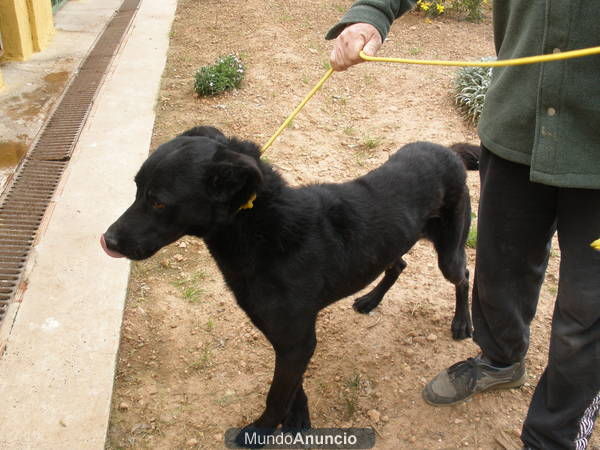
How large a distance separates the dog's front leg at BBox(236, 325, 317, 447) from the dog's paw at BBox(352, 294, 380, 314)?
2.78 feet

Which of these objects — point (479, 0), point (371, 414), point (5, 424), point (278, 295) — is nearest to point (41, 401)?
point (5, 424)

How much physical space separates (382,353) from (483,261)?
3.23 ft

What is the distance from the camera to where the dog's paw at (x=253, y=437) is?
256 cm

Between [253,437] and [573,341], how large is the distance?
146cm

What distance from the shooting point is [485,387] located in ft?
9.13

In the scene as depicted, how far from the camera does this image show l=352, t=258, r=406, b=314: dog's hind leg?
337 cm

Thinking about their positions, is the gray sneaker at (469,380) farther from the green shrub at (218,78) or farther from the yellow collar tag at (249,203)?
the green shrub at (218,78)

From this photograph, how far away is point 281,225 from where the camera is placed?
2.24 m

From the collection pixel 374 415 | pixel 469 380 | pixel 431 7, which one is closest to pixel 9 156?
pixel 374 415

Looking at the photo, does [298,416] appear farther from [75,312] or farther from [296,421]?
[75,312]

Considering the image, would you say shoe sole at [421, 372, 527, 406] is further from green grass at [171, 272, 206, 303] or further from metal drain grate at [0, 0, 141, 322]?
metal drain grate at [0, 0, 141, 322]

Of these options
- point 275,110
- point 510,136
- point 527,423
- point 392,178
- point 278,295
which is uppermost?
point 510,136

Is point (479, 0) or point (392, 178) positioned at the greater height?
point (392, 178)

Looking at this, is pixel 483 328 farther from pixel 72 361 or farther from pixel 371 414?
pixel 72 361
